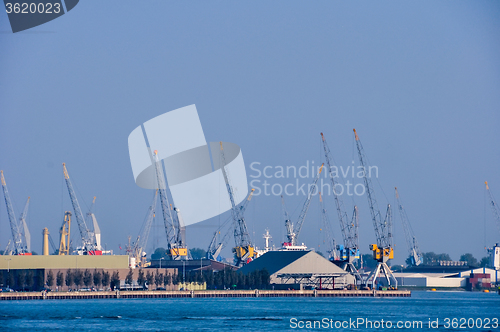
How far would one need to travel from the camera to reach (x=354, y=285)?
509 ft

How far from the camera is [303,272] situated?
485 feet

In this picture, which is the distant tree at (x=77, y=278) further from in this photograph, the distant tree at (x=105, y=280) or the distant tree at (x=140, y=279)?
the distant tree at (x=140, y=279)

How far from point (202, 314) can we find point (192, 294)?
131 ft

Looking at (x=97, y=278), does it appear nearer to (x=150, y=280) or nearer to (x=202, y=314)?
(x=150, y=280)

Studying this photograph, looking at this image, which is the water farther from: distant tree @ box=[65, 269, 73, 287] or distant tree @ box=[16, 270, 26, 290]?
distant tree @ box=[65, 269, 73, 287]

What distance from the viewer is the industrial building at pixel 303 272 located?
5802 inches

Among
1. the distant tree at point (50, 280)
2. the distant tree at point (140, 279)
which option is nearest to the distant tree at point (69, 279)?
the distant tree at point (50, 280)

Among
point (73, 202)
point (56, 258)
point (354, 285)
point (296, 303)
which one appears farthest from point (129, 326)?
point (73, 202)

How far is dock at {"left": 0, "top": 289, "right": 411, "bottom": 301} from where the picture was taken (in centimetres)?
12025

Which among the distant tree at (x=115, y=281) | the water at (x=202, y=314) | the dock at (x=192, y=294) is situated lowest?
the water at (x=202, y=314)

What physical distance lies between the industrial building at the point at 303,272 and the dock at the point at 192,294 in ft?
18.7

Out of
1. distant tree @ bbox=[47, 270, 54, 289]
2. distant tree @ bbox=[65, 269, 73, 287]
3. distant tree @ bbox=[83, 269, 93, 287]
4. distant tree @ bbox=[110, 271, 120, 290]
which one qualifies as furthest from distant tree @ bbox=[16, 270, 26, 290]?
distant tree @ bbox=[110, 271, 120, 290]

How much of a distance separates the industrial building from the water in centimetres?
2523

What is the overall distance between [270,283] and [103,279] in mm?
29135
